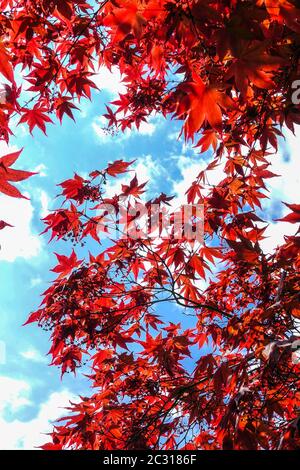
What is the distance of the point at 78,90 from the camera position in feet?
10.7

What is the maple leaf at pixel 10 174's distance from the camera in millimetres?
1856

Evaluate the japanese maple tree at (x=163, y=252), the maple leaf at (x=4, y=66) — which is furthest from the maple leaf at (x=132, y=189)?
the maple leaf at (x=4, y=66)

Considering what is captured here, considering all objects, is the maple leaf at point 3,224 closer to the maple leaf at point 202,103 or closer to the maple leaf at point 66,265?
the maple leaf at point 66,265

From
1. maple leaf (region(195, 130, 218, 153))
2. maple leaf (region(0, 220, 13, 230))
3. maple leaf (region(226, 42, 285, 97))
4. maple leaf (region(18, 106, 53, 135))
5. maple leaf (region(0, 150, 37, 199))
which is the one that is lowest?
maple leaf (region(0, 220, 13, 230))

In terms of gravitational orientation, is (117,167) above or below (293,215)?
above

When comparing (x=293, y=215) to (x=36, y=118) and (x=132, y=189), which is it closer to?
(x=132, y=189)

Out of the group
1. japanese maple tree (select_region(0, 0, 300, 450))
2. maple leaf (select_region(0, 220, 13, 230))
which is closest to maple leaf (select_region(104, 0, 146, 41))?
japanese maple tree (select_region(0, 0, 300, 450))

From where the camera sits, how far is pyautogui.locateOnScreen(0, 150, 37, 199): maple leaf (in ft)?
6.09

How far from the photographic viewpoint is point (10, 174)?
187 centimetres

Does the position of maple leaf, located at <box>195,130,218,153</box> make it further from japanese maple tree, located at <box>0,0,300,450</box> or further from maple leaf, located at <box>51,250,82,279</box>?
maple leaf, located at <box>51,250,82,279</box>

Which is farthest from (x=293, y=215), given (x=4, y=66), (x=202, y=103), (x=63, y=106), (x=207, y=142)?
(x=63, y=106)

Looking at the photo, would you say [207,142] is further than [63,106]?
No

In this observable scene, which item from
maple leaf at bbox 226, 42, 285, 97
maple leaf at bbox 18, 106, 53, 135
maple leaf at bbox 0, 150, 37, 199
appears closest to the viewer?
maple leaf at bbox 226, 42, 285, 97

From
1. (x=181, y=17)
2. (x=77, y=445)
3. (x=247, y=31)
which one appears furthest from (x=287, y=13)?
(x=77, y=445)
